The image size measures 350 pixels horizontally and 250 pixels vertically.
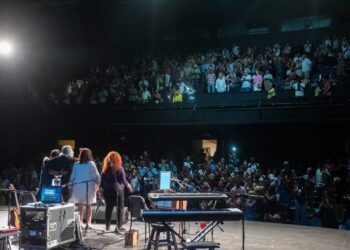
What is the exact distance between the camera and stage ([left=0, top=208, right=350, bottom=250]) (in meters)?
A: 7.39

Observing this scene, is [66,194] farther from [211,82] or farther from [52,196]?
[211,82]

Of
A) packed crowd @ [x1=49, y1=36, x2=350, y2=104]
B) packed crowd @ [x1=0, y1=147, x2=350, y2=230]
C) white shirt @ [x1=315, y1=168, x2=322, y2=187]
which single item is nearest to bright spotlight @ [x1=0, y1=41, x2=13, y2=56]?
packed crowd @ [x1=49, y1=36, x2=350, y2=104]

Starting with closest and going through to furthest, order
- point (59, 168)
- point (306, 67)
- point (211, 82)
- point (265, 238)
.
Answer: point (59, 168)
point (265, 238)
point (306, 67)
point (211, 82)

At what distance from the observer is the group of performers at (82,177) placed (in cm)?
755

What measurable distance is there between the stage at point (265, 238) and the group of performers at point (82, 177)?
678 millimetres

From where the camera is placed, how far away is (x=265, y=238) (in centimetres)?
821

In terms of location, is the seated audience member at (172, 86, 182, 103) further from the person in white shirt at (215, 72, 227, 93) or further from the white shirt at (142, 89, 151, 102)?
the person in white shirt at (215, 72, 227, 93)

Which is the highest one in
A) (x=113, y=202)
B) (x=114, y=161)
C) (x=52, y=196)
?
(x=114, y=161)

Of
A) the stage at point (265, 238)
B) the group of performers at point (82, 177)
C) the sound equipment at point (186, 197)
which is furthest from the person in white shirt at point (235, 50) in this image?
the sound equipment at point (186, 197)

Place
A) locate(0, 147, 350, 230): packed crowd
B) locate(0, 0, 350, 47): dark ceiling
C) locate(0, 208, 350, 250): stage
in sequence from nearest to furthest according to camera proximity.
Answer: locate(0, 208, 350, 250): stage → locate(0, 147, 350, 230): packed crowd → locate(0, 0, 350, 47): dark ceiling

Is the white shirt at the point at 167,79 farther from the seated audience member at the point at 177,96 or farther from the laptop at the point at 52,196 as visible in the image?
the laptop at the point at 52,196

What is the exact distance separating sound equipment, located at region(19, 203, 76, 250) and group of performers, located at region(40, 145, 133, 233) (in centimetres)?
108

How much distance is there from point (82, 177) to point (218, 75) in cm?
800

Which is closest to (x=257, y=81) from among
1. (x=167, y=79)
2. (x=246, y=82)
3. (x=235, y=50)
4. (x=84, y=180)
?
(x=246, y=82)
